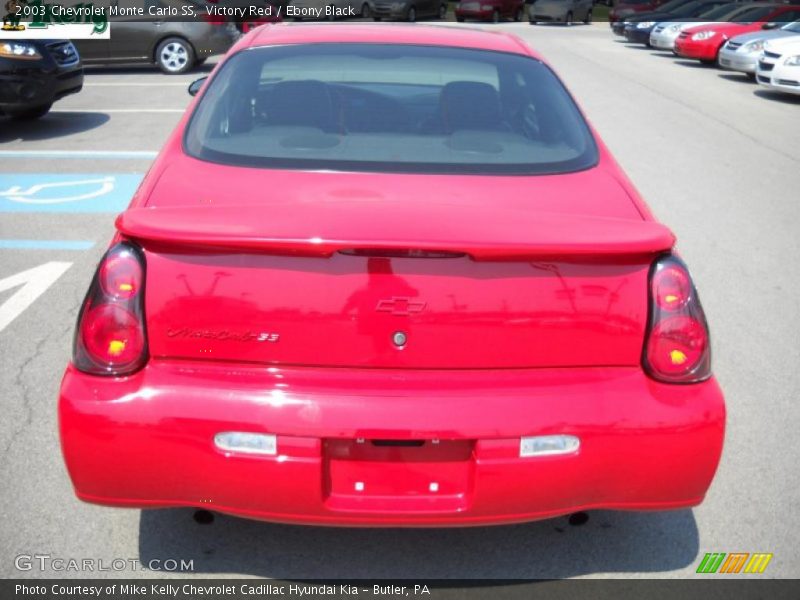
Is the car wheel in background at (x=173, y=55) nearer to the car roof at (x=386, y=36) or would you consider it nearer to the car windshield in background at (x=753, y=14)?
the car windshield in background at (x=753, y=14)

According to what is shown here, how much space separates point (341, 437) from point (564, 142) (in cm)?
154

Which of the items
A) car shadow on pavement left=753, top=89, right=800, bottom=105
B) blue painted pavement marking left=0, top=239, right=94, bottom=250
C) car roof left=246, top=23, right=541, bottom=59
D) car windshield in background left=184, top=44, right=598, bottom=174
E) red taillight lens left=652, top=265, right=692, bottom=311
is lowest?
car shadow on pavement left=753, top=89, right=800, bottom=105

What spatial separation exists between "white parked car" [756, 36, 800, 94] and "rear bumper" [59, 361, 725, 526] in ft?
45.8

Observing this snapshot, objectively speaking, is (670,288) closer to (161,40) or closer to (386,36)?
(386,36)

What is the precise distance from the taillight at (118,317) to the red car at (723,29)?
763 inches

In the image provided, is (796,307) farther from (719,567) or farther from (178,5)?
(178,5)

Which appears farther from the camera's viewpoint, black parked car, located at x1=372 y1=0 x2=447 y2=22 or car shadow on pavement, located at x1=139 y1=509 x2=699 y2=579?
black parked car, located at x1=372 y1=0 x2=447 y2=22

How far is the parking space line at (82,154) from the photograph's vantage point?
10.3m

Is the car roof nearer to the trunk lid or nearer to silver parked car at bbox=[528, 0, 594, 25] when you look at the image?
the trunk lid

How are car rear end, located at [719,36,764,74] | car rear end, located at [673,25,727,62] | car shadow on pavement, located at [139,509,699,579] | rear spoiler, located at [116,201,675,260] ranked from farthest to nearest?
car rear end, located at [673,25,727,62] → car rear end, located at [719,36,764,74] → car shadow on pavement, located at [139,509,699,579] → rear spoiler, located at [116,201,675,260]

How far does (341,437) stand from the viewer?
2619 millimetres

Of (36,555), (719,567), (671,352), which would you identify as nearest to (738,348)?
(719,567)

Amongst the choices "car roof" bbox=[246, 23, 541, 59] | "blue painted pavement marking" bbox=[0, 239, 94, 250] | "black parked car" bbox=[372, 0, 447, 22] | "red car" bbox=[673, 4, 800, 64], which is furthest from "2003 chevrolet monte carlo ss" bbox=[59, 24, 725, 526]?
"black parked car" bbox=[372, 0, 447, 22]

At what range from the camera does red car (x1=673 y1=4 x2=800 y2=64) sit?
20656 millimetres
